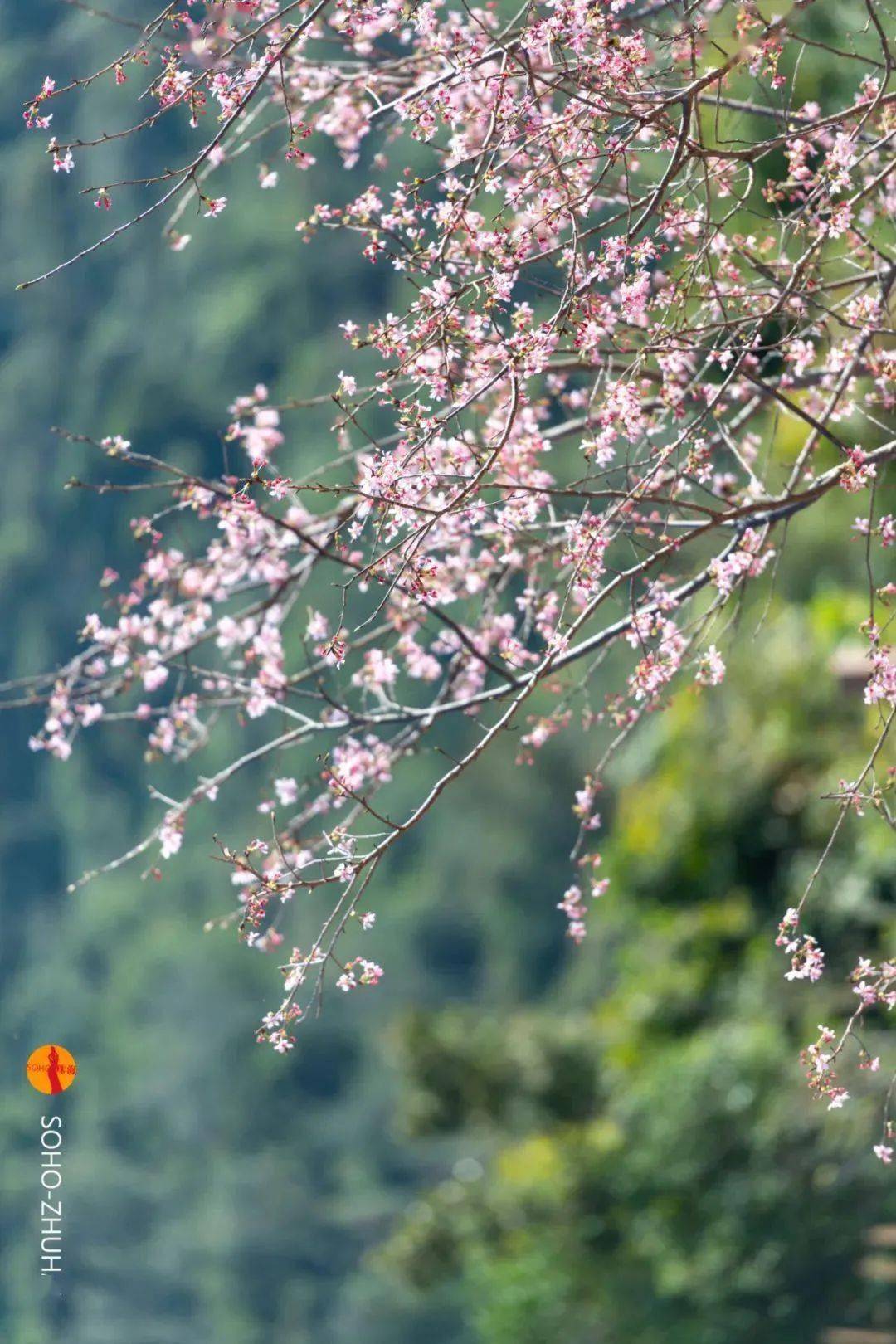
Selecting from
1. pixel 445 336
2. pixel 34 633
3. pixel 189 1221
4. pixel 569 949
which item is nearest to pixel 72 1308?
pixel 189 1221

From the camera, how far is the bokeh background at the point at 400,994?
7.46m

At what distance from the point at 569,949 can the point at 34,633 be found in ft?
27.7

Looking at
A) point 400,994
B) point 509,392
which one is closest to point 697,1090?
point 509,392

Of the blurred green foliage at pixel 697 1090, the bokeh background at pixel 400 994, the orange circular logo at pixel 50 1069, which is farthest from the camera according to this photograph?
the bokeh background at pixel 400 994

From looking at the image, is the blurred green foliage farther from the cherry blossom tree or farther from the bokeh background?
the cherry blossom tree

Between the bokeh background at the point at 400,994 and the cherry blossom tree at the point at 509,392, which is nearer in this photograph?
the cherry blossom tree at the point at 509,392

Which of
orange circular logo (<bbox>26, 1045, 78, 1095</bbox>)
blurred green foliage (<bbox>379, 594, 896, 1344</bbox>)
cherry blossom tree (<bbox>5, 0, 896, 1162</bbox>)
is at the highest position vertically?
blurred green foliage (<bbox>379, 594, 896, 1344</bbox>)

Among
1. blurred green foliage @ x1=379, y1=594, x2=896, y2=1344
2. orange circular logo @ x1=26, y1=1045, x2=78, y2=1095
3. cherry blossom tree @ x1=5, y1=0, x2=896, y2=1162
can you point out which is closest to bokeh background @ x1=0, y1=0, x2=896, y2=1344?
blurred green foliage @ x1=379, y1=594, x2=896, y2=1344

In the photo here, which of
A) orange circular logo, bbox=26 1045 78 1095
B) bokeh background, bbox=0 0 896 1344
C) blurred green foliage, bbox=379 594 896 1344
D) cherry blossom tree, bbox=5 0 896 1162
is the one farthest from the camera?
bokeh background, bbox=0 0 896 1344

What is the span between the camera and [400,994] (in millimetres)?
22812

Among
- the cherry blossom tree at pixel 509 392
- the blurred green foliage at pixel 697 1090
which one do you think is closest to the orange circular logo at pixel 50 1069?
the cherry blossom tree at pixel 509 392

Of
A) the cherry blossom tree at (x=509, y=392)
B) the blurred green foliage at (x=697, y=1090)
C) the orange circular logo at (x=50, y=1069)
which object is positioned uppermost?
the blurred green foliage at (x=697, y=1090)

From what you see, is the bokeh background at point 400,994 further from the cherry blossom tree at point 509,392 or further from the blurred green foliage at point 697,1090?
the cherry blossom tree at point 509,392

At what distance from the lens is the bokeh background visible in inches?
294
